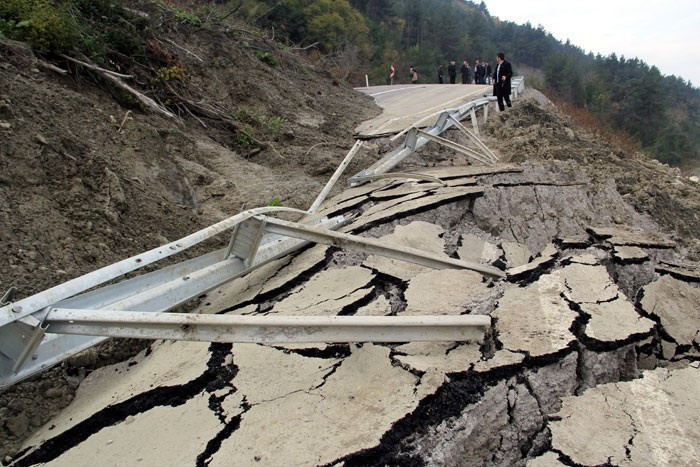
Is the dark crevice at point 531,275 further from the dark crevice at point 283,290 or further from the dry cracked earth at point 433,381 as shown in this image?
the dark crevice at point 283,290

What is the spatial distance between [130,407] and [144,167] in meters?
2.62

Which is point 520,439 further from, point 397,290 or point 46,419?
point 46,419

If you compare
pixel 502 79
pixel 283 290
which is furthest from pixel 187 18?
pixel 283 290

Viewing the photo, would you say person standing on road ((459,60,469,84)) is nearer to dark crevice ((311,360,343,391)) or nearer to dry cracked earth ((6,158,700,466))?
dry cracked earth ((6,158,700,466))

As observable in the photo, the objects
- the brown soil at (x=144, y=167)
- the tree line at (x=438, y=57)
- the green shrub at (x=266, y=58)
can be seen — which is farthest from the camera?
the tree line at (x=438, y=57)

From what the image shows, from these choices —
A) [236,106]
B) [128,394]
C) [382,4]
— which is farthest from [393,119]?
[382,4]

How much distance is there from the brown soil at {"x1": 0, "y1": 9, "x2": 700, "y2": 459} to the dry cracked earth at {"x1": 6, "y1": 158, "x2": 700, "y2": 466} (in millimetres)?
495

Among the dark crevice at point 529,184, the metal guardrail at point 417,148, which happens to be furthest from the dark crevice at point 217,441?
the metal guardrail at point 417,148

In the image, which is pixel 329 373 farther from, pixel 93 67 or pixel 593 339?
pixel 93 67

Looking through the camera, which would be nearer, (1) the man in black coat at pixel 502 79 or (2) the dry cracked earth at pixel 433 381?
(2) the dry cracked earth at pixel 433 381

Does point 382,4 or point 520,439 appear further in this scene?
point 382,4

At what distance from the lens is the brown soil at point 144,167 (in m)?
2.77

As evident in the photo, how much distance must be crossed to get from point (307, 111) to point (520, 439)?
21.6ft

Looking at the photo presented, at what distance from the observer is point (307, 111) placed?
7.64m
